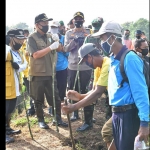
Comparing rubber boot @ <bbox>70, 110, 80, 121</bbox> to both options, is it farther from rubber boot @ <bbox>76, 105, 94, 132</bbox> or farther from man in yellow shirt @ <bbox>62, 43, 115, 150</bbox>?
man in yellow shirt @ <bbox>62, 43, 115, 150</bbox>

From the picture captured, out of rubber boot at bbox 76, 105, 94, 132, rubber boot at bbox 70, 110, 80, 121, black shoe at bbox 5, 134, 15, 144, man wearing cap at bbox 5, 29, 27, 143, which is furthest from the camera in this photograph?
rubber boot at bbox 70, 110, 80, 121

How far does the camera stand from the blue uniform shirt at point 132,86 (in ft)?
8.99

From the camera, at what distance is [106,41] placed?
10.1 feet

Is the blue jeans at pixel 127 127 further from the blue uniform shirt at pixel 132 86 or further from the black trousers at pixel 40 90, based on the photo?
the black trousers at pixel 40 90

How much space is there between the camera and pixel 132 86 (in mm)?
2809

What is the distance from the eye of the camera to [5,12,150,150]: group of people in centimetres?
296

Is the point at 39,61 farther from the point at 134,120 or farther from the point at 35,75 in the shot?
the point at 134,120

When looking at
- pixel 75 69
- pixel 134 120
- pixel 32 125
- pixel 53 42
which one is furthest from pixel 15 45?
pixel 134 120

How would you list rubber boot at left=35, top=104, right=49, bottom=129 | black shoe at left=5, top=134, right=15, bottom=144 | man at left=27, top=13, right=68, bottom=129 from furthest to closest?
rubber boot at left=35, top=104, right=49, bottom=129, man at left=27, top=13, right=68, bottom=129, black shoe at left=5, top=134, right=15, bottom=144

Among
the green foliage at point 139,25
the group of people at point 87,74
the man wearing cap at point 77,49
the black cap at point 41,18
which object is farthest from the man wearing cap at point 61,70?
the green foliage at point 139,25

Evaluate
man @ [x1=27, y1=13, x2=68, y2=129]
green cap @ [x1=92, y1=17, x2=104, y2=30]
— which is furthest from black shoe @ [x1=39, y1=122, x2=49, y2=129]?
green cap @ [x1=92, y1=17, x2=104, y2=30]

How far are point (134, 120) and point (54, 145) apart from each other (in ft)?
7.29

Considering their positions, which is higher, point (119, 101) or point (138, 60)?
point (138, 60)

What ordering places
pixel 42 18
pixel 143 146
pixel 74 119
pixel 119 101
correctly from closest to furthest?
pixel 143 146
pixel 119 101
pixel 42 18
pixel 74 119
